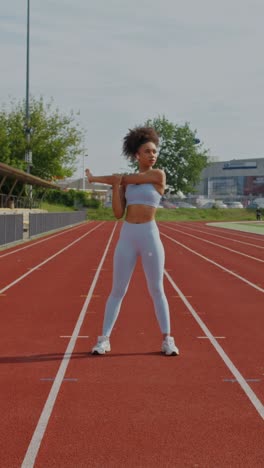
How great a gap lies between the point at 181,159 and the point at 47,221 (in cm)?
6775

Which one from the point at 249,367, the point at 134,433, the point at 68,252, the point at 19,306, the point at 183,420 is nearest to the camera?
the point at 134,433

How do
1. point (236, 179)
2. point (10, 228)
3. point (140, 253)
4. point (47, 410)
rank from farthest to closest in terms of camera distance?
1. point (236, 179)
2. point (10, 228)
3. point (140, 253)
4. point (47, 410)

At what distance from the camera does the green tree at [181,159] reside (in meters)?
98.8

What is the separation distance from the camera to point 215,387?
16.4 feet

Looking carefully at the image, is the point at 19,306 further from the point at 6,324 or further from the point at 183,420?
the point at 183,420

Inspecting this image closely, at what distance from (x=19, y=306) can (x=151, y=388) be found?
4.49 meters

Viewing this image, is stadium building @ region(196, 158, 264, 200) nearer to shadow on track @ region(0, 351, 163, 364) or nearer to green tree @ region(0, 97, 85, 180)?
green tree @ region(0, 97, 85, 180)

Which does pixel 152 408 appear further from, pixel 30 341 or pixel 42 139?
pixel 42 139

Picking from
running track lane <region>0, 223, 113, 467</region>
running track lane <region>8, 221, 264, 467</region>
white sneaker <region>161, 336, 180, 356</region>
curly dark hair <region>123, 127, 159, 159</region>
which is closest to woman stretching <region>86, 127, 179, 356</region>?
curly dark hair <region>123, 127, 159, 159</region>

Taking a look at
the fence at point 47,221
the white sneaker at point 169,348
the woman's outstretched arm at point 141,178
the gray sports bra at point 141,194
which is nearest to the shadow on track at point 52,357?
the white sneaker at point 169,348

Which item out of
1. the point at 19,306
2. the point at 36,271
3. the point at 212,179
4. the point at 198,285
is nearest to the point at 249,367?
the point at 19,306

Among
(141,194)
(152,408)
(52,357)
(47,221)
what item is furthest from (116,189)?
(47,221)

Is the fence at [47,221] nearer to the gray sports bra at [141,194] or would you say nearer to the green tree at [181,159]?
the gray sports bra at [141,194]

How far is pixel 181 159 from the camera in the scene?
99500 mm
